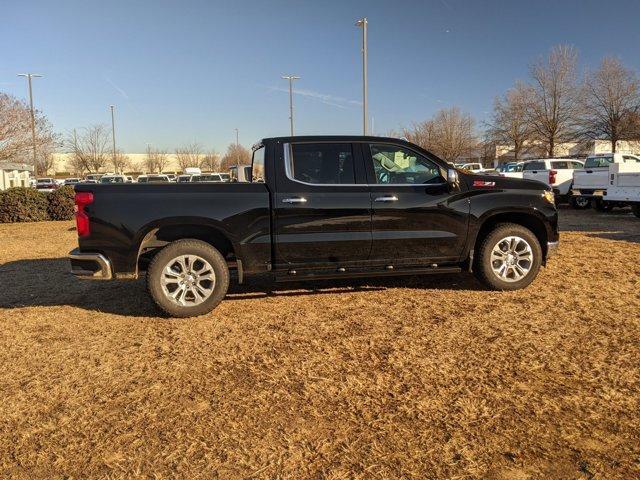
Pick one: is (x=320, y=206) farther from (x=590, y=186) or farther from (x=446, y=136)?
(x=446, y=136)

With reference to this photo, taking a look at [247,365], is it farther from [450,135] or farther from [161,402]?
[450,135]

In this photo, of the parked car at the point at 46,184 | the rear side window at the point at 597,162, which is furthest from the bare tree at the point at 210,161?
the rear side window at the point at 597,162

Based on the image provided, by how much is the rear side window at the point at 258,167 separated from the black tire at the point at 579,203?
1532 cm

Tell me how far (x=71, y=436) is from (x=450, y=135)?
44.0 meters

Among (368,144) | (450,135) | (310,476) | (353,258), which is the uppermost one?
(450,135)

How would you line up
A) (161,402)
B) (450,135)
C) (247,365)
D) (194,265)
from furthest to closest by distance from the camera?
(450,135) < (194,265) < (247,365) < (161,402)

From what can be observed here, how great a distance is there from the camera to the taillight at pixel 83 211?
15.9ft

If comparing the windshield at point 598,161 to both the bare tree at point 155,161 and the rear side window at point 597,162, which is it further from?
the bare tree at point 155,161

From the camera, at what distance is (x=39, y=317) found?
5.29 metres

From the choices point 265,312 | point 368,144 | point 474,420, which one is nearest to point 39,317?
point 265,312

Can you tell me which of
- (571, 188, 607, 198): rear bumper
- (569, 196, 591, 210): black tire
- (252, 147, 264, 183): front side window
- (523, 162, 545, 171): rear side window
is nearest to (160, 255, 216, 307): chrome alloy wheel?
(252, 147, 264, 183): front side window

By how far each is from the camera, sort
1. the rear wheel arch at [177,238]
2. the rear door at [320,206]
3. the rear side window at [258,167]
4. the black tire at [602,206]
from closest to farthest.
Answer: the rear wheel arch at [177,238] < the rear door at [320,206] < the rear side window at [258,167] < the black tire at [602,206]

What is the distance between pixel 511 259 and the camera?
5754 millimetres

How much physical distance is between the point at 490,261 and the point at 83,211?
14.3ft
